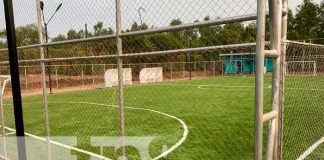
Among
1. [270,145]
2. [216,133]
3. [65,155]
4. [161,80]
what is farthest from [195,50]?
[161,80]

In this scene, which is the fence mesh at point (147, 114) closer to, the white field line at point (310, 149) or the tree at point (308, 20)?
→ the white field line at point (310, 149)

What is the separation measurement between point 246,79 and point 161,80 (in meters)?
8.83

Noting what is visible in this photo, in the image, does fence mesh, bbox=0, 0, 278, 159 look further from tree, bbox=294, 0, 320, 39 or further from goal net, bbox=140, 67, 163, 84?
tree, bbox=294, 0, 320, 39

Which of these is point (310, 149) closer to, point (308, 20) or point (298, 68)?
point (298, 68)

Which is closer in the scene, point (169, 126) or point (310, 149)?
point (310, 149)

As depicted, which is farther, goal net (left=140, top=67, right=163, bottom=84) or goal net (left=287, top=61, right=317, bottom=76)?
goal net (left=140, top=67, right=163, bottom=84)

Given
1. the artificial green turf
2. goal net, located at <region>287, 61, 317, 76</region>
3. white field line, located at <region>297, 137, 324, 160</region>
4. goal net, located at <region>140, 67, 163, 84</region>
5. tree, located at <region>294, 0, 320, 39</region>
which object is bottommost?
the artificial green turf

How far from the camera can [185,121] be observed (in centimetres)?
991

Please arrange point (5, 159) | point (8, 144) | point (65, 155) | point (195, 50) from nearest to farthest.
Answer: point (195, 50), point (5, 159), point (65, 155), point (8, 144)

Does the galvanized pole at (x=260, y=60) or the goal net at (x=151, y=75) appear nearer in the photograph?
the galvanized pole at (x=260, y=60)

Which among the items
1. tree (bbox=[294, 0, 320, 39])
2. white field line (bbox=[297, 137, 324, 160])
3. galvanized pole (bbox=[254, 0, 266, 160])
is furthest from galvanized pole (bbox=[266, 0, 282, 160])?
tree (bbox=[294, 0, 320, 39])

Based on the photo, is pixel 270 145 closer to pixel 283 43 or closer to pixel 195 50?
pixel 283 43

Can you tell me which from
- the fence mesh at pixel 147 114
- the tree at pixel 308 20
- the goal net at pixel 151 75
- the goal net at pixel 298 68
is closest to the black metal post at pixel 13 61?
the fence mesh at pixel 147 114

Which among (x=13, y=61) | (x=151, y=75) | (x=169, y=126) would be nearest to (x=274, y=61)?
(x=13, y=61)
